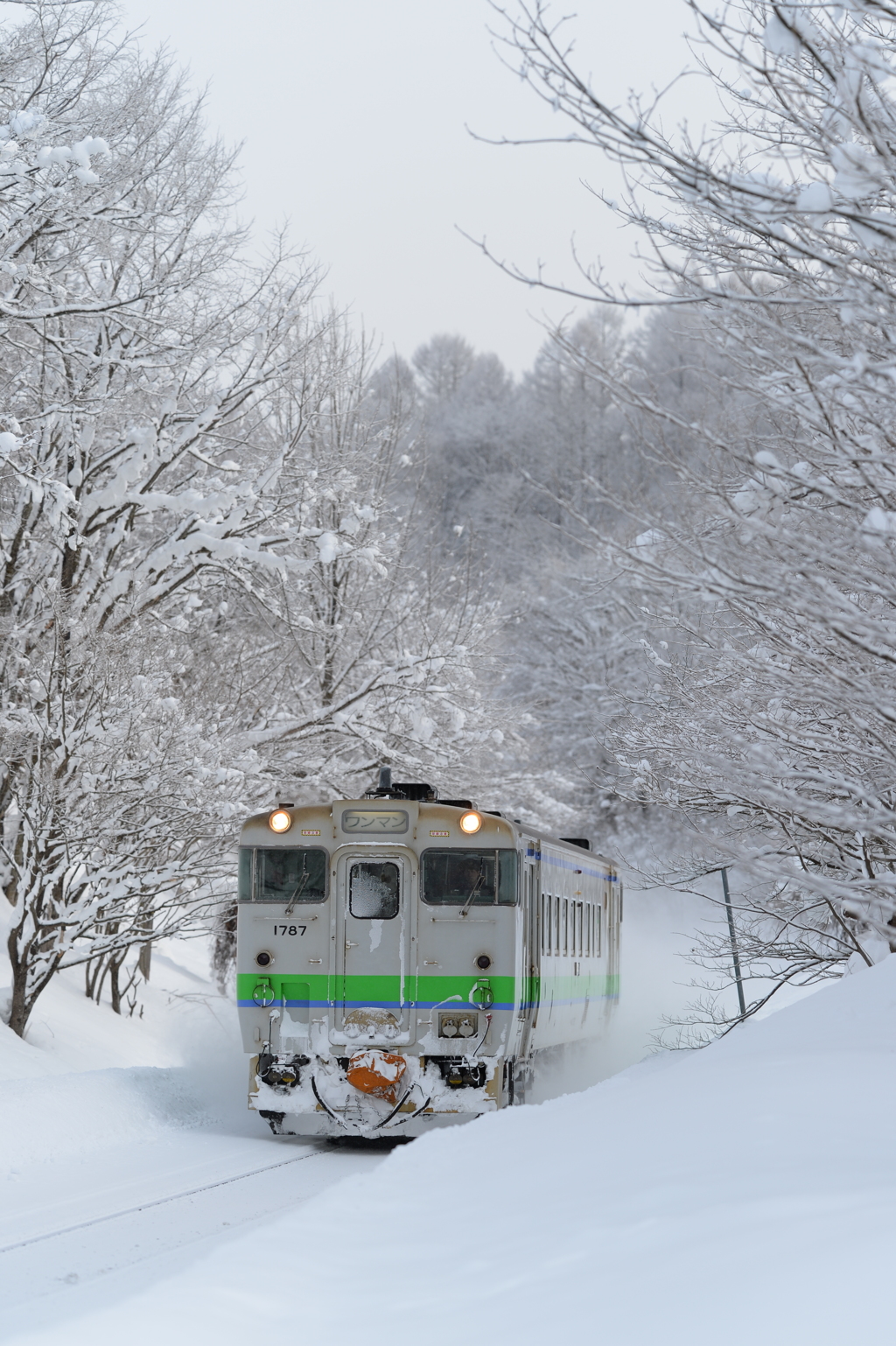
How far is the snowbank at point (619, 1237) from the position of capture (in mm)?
4117

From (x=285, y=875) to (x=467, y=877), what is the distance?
5.29ft

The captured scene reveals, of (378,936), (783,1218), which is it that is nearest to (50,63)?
(378,936)

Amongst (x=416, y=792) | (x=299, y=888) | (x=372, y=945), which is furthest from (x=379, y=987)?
(x=416, y=792)

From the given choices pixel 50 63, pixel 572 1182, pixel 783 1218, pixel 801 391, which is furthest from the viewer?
pixel 50 63

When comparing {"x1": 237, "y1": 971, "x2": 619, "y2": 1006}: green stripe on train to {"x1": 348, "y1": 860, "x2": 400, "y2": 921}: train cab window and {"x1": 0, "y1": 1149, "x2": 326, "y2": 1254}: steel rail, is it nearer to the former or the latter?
{"x1": 348, "y1": 860, "x2": 400, "y2": 921}: train cab window

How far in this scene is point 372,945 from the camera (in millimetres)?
12562

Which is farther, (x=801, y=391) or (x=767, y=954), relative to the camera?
(x=767, y=954)

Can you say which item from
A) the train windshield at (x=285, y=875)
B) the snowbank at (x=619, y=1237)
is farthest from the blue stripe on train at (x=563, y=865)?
the snowbank at (x=619, y=1237)

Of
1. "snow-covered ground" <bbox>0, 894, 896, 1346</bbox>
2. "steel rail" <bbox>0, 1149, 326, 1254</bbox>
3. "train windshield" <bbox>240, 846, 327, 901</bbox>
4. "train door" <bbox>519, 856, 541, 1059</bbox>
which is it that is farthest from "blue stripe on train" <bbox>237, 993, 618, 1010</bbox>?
"snow-covered ground" <bbox>0, 894, 896, 1346</bbox>

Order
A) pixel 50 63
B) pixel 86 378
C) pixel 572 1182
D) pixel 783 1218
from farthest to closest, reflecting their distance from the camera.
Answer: pixel 86 378, pixel 50 63, pixel 572 1182, pixel 783 1218

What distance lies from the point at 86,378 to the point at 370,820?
7.99 meters

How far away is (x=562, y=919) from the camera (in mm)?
15250

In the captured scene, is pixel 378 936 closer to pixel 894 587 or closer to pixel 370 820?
pixel 370 820

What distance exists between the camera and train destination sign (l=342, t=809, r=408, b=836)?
1280 cm
